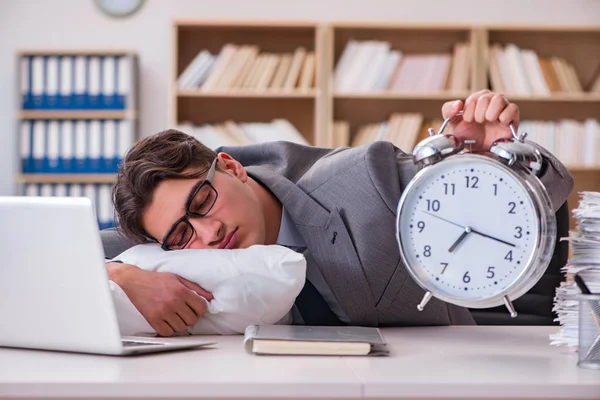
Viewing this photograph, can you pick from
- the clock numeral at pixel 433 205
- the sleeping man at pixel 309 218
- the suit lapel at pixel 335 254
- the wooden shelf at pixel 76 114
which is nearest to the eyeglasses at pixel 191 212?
the sleeping man at pixel 309 218

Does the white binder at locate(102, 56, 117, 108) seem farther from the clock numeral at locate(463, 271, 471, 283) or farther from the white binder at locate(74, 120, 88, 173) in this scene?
the clock numeral at locate(463, 271, 471, 283)

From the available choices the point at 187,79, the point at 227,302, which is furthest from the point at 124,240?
the point at 187,79

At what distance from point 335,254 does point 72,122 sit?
331 centimetres

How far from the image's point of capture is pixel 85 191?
14.9 ft

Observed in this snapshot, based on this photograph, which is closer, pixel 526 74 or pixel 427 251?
A: pixel 427 251

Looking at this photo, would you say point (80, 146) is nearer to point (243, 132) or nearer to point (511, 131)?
point (243, 132)

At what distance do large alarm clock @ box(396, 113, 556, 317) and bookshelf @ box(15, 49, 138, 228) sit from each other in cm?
351

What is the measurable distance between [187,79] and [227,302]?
11.0 feet

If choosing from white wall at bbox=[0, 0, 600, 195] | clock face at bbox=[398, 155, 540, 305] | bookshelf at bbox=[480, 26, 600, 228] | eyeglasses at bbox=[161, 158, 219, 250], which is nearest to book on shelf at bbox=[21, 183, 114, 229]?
white wall at bbox=[0, 0, 600, 195]

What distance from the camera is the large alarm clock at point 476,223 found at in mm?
1162

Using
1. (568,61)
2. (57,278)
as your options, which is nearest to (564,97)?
(568,61)

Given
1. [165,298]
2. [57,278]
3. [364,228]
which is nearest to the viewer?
[57,278]

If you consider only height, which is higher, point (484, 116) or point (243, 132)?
point (484, 116)

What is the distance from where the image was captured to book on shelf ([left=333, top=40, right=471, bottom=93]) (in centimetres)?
455
